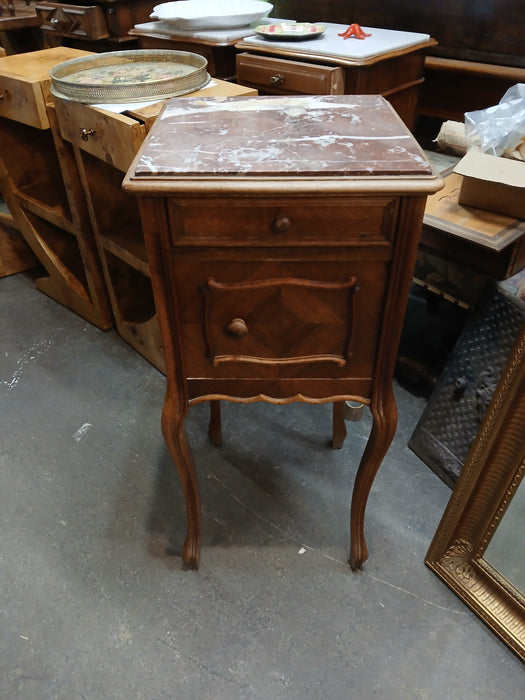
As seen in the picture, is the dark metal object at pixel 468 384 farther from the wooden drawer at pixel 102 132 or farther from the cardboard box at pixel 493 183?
the wooden drawer at pixel 102 132

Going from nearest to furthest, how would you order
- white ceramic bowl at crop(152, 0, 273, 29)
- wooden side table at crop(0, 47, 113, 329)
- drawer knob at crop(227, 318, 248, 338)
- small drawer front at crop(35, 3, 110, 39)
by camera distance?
drawer knob at crop(227, 318, 248, 338)
wooden side table at crop(0, 47, 113, 329)
white ceramic bowl at crop(152, 0, 273, 29)
small drawer front at crop(35, 3, 110, 39)

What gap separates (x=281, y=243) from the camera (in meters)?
0.77

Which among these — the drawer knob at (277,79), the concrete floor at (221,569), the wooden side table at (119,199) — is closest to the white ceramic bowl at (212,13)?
the drawer knob at (277,79)

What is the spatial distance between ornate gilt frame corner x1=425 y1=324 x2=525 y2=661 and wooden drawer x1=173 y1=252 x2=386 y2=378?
0.94 feet

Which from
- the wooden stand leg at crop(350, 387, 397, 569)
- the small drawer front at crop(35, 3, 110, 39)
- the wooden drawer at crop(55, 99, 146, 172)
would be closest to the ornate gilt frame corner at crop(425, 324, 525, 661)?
the wooden stand leg at crop(350, 387, 397, 569)

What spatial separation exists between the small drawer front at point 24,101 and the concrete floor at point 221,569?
2.81 feet

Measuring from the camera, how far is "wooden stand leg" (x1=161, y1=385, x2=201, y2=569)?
978 mm

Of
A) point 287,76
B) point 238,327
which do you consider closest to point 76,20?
point 287,76

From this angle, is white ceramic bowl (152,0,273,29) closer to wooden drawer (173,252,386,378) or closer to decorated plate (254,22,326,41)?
decorated plate (254,22,326,41)

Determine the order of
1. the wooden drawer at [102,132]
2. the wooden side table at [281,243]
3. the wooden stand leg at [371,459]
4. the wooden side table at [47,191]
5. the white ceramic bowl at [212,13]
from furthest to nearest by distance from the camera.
A: 1. the white ceramic bowl at [212,13]
2. the wooden side table at [47,191]
3. the wooden drawer at [102,132]
4. the wooden stand leg at [371,459]
5. the wooden side table at [281,243]

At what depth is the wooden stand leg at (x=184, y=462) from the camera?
38.5 inches

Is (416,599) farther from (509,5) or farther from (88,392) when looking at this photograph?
(509,5)

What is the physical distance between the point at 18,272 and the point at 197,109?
174 centimetres

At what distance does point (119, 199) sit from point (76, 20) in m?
0.98
